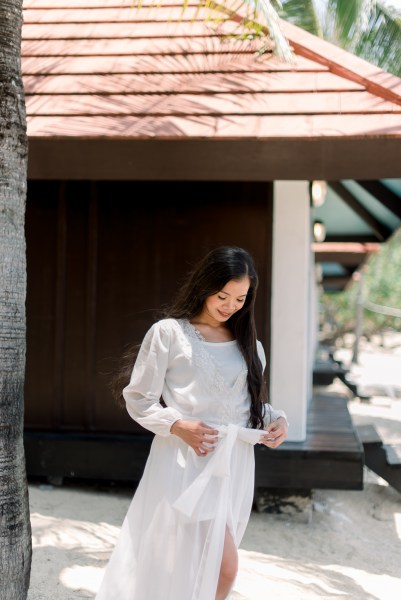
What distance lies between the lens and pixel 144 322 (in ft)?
19.2

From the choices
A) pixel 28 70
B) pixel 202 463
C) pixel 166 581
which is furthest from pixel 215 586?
pixel 28 70

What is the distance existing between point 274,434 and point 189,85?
9.75 feet

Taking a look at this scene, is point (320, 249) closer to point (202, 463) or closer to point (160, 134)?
point (160, 134)

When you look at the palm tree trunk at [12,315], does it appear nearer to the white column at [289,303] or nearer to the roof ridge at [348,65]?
the roof ridge at [348,65]

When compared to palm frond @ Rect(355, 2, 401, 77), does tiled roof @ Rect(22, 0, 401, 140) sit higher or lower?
lower

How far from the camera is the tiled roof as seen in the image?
4523mm

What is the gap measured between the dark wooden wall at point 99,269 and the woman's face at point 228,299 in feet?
9.38

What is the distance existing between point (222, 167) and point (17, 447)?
8.84 feet

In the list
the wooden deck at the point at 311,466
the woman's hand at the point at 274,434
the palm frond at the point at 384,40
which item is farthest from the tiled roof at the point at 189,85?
the palm frond at the point at 384,40

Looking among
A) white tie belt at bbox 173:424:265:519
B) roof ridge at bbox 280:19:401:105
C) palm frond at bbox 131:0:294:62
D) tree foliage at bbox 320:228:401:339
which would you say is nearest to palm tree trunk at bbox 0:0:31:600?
white tie belt at bbox 173:424:265:519

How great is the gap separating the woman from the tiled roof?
191 centimetres

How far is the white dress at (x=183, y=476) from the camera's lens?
8.75ft

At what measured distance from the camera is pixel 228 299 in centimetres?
283

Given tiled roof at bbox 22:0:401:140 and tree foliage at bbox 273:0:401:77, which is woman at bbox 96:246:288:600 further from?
tree foliage at bbox 273:0:401:77
